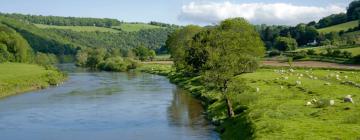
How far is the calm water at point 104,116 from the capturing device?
5037 cm

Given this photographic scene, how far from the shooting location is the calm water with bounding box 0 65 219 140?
165 feet

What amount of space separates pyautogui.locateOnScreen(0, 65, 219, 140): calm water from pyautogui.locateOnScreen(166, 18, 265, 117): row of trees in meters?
5.35

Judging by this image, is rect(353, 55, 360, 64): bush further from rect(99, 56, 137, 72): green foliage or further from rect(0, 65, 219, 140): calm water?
rect(99, 56, 137, 72): green foliage

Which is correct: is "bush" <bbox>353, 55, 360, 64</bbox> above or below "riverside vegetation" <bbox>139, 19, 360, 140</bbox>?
above

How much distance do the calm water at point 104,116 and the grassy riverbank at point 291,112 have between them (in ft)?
10.4

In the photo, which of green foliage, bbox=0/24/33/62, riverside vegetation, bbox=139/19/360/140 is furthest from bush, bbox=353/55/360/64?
green foliage, bbox=0/24/33/62

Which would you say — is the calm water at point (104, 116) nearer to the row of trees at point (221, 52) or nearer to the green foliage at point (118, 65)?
the row of trees at point (221, 52)

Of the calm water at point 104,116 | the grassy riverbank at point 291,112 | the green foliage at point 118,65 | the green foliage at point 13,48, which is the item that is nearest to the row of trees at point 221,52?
the grassy riverbank at point 291,112

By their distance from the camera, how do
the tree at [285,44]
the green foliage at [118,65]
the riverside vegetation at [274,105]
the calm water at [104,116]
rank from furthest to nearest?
the green foliage at [118,65], the tree at [285,44], the calm water at [104,116], the riverside vegetation at [274,105]

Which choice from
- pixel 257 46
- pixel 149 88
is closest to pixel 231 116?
pixel 149 88

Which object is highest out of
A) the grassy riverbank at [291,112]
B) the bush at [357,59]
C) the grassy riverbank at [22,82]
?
the bush at [357,59]

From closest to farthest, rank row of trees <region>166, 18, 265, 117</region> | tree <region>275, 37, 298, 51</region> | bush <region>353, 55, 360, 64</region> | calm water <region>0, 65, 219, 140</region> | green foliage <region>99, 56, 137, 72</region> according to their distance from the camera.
A: calm water <region>0, 65, 219, 140</region> < row of trees <region>166, 18, 265, 117</region> < bush <region>353, 55, 360, 64</region> < tree <region>275, 37, 298, 51</region> < green foliage <region>99, 56, 137, 72</region>

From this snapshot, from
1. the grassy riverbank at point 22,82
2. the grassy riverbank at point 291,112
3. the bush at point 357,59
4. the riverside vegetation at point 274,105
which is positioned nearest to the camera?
the grassy riverbank at point 291,112

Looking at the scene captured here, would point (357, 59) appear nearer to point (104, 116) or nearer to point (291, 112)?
point (104, 116)
